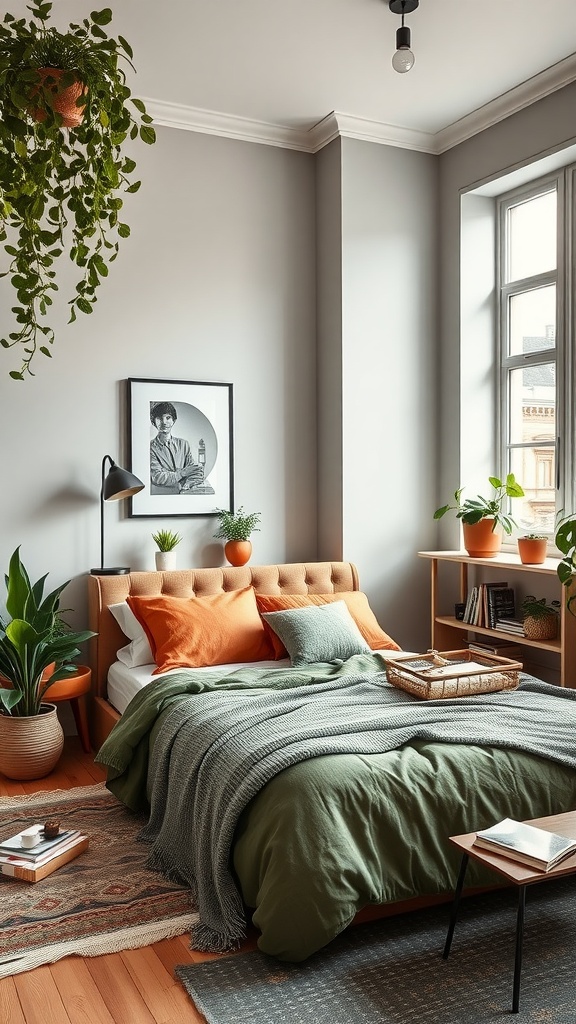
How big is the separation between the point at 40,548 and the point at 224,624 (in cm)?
100

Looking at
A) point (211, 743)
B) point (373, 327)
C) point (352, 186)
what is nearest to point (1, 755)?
point (211, 743)

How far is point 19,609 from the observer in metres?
3.72

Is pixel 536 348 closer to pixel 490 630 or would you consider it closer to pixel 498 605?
pixel 498 605

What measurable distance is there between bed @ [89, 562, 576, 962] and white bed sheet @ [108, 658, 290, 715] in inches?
12.2

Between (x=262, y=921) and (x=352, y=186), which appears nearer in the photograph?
(x=262, y=921)

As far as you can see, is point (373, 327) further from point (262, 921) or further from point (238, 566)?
point (262, 921)

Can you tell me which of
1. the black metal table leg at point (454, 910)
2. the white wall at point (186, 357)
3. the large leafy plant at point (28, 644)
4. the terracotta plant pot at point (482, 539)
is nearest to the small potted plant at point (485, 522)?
the terracotta plant pot at point (482, 539)

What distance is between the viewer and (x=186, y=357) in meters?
4.47

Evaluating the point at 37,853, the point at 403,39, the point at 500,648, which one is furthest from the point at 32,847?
the point at 403,39

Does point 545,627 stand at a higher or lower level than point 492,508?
lower

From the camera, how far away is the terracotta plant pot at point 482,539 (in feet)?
14.2

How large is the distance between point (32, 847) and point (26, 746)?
2.97 feet

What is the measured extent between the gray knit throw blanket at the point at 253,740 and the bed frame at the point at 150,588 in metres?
1.01

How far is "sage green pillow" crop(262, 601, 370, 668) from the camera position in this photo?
12.3 feet
